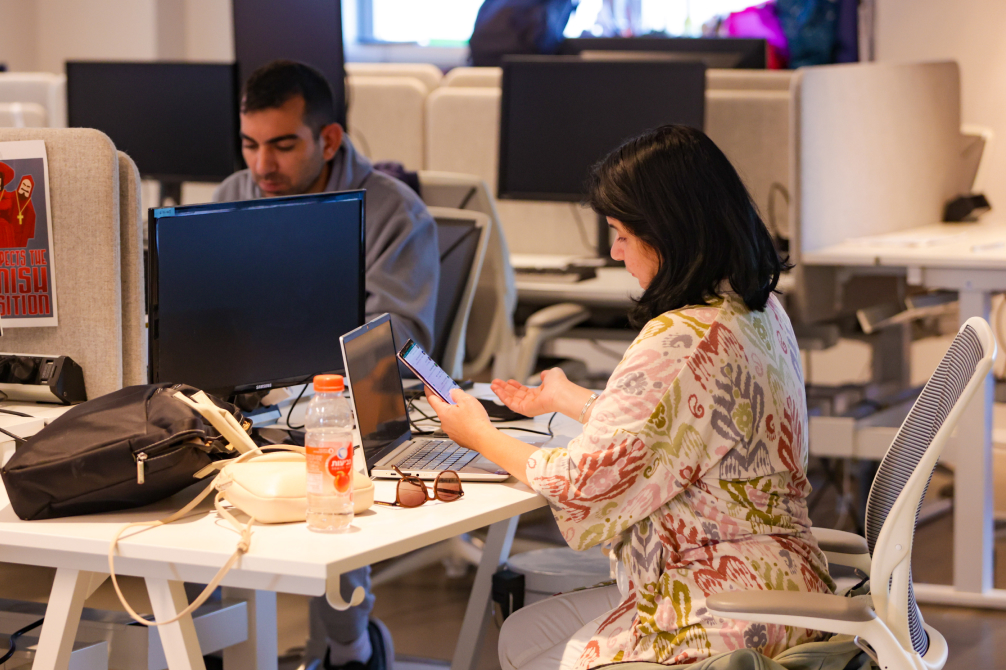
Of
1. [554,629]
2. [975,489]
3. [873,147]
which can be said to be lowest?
[975,489]

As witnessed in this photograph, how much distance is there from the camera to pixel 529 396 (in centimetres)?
165

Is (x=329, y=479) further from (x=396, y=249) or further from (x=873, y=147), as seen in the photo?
(x=873, y=147)

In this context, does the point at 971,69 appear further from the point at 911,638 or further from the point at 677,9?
the point at 911,638

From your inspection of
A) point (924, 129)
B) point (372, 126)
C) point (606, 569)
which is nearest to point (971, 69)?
point (924, 129)

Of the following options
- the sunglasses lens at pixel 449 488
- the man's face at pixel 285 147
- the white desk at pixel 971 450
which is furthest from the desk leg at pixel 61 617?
the white desk at pixel 971 450

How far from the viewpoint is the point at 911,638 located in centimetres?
124

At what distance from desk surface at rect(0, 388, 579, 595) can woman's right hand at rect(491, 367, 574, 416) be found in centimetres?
32

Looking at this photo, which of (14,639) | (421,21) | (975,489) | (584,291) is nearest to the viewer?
(14,639)

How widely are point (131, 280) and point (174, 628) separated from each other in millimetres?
627

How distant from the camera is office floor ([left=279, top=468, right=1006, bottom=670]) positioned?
7.76 ft

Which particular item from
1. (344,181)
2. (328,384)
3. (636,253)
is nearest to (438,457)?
(328,384)

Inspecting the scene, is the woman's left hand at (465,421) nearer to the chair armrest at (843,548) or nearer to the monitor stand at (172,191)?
the chair armrest at (843,548)

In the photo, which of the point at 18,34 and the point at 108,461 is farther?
the point at 18,34

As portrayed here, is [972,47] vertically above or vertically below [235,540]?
above
